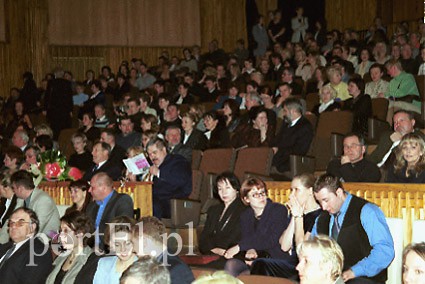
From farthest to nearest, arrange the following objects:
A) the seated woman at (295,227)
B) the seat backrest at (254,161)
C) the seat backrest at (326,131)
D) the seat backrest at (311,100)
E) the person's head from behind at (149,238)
Answer: 1. the seat backrest at (311,100)
2. the seat backrest at (326,131)
3. the seat backrest at (254,161)
4. the seated woman at (295,227)
5. the person's head from behind at (149,238)

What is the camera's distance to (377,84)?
10172 mm

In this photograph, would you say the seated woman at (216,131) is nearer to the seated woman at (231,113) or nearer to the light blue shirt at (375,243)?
the seated woman at (231,113)

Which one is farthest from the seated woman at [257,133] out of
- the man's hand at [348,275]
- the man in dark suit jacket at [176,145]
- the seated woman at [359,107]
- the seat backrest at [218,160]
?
the man's hand at [348,275]

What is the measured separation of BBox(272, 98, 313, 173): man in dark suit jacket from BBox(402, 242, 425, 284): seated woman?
4.90 meters

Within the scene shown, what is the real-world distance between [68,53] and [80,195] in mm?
10143

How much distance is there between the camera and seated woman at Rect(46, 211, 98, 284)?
559 centimetres

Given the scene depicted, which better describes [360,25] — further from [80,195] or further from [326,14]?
[80,195]

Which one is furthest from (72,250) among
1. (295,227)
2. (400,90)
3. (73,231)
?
(400,90)

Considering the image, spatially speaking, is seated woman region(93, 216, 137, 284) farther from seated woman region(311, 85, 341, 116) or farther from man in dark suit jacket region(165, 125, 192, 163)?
seated woman region(311, 85, 341, 116)

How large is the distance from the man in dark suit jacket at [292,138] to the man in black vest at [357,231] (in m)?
3.38

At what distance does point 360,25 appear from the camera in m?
16.4

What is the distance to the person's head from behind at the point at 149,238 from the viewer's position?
473 centimetres

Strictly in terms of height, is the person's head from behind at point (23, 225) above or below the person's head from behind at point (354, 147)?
below

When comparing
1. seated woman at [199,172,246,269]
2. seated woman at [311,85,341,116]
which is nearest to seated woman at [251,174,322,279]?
seated woman at [199,172,246,269]
